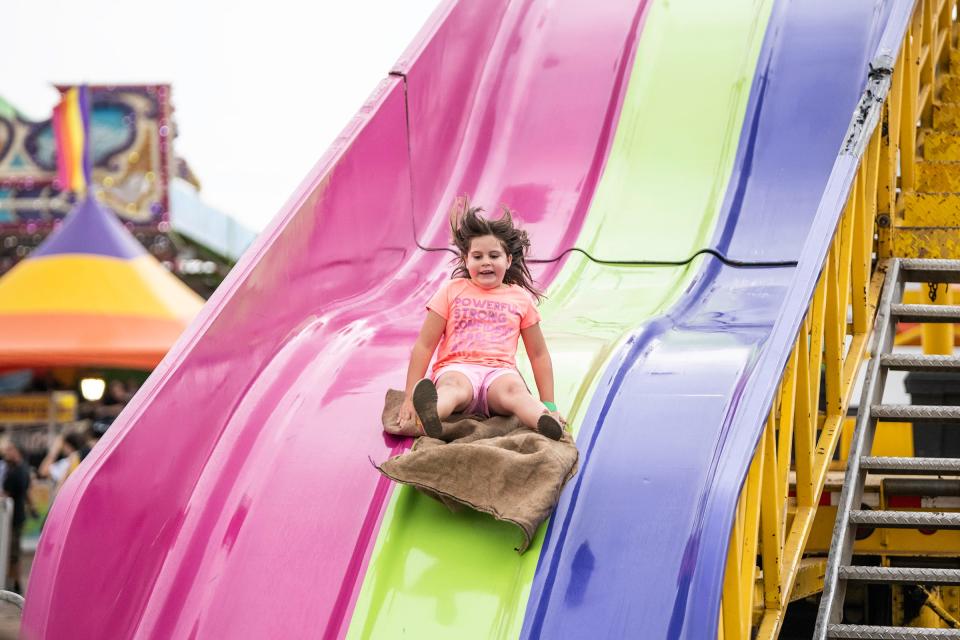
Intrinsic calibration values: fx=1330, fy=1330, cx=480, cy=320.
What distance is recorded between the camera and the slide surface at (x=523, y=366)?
3980mm

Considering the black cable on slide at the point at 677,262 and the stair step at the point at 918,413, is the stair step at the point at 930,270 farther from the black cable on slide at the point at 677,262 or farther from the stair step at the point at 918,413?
the stair step at the point at 918,413

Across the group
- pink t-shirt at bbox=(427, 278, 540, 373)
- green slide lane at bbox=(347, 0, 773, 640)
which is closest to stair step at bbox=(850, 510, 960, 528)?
green slide lane at bbox=(347, 0, 773, 640)

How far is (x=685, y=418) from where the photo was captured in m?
4.32

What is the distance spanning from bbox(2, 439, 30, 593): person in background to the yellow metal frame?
6.83 metres

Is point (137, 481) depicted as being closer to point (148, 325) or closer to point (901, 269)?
point (901, 269)

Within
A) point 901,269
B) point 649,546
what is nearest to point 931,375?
point 901,269

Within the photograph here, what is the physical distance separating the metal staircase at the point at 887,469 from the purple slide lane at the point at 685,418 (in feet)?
1.58

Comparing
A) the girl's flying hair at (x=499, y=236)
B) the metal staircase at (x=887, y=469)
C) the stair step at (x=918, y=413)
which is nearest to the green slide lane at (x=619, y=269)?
the girl's flying hair at (x=499, y=236)

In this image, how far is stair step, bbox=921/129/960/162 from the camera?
290 inches

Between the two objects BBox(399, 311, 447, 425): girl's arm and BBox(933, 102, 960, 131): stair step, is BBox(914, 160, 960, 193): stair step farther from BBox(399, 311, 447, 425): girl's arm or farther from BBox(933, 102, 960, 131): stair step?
BBox(399, 311, 447, 425): girl's arm

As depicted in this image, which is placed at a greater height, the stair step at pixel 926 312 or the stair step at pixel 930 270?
the stair step at pixel 930 270

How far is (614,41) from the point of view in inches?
285

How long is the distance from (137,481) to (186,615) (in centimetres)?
45

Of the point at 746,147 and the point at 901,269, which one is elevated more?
the point at 746,147
